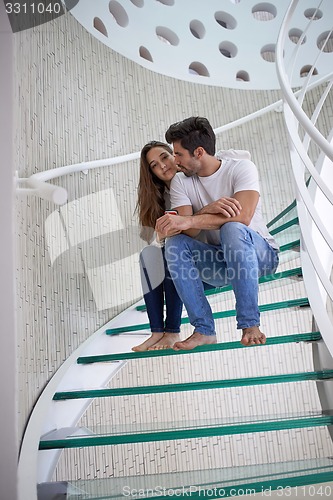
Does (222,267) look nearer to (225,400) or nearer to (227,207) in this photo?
(227,207)

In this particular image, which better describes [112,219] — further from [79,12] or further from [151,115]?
[79,12]

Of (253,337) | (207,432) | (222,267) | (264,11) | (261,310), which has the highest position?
(264,11)

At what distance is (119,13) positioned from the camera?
2.89 m

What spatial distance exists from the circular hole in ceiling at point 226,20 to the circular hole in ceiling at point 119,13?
1.86 ft

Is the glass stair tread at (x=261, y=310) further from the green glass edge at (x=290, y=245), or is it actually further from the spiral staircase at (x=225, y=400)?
the green glass edge at (x=290, y=245)

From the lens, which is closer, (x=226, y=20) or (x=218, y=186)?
(x=218, y=186)

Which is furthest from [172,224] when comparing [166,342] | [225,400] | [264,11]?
[264,11]

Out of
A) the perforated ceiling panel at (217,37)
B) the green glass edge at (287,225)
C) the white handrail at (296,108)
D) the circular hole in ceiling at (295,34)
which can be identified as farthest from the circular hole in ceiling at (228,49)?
the green glass edge at (287,225)

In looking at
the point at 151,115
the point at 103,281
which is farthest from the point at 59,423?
the point at 151,115

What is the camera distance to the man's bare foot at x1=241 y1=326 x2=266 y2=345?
64.9 inches

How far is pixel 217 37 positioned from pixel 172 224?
177 cm

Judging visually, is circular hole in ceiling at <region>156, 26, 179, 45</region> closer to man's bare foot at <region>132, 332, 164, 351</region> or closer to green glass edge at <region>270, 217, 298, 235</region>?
green glass edge at <region>270, 217, 298, 235</region>

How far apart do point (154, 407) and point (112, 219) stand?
880 millimetres

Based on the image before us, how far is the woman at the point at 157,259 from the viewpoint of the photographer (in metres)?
1.92
